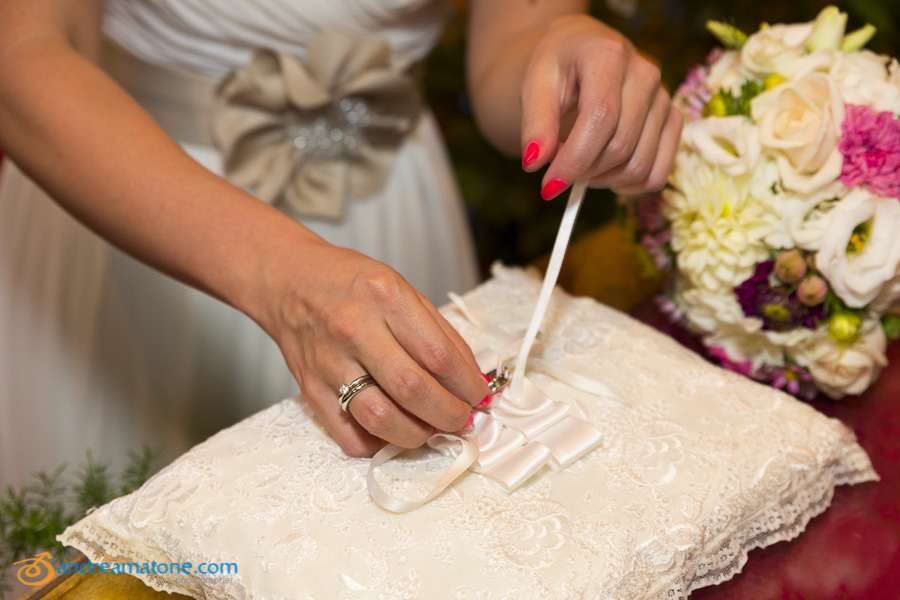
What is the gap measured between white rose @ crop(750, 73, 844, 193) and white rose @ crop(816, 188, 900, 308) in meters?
0.05

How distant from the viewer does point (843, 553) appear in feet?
2.75

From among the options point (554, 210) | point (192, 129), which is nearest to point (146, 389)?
point (192, 129)

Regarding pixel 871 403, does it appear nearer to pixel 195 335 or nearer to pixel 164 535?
pixel 164 535

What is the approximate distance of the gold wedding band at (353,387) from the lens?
28.6 inches

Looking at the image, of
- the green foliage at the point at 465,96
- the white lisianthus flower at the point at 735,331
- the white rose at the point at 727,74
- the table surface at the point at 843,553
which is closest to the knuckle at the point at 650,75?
the white rose at the point at 727,74

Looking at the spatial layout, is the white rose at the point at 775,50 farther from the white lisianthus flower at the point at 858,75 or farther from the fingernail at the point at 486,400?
the fingernail at the point at 486,400

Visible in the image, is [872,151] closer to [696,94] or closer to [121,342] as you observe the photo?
[696,94]

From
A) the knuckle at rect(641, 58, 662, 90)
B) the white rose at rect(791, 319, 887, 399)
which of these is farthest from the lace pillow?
the knuckle at rect(641, 58, 662, 90)

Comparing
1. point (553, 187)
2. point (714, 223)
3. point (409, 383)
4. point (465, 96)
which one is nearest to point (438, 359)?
point (409, 383)

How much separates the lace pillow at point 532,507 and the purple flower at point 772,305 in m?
0.10

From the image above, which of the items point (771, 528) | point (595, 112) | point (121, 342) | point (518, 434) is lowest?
point (121, 342)

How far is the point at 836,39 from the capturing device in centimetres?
98

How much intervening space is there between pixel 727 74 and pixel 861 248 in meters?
0.33

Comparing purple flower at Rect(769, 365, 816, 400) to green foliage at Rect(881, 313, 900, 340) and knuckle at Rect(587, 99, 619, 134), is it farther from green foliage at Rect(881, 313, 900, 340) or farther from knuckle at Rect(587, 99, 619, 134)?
knuckle at Rect(587, 99, 619, 134)
